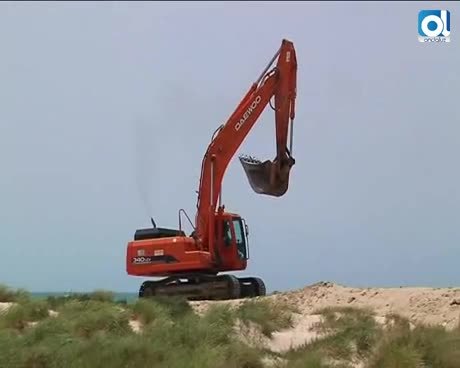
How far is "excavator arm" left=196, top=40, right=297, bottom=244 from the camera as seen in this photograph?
2173 centimetres

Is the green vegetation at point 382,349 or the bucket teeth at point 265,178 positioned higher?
the bucket teeth at point 265,178

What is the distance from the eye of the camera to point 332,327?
16859 mm

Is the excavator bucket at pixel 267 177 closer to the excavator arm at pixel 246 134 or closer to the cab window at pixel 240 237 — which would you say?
the excavator arm at pixel 246 134

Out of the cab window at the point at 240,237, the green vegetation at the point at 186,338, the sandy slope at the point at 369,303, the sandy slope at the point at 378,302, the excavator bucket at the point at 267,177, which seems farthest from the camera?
the cab window at the point at 240,237

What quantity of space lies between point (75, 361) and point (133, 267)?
34.2ft

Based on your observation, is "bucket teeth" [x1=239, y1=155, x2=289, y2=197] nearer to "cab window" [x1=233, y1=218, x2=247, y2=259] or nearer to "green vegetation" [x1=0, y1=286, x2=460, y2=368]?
"cab window" [x1=233, y1=218, x2=247, y2=259]

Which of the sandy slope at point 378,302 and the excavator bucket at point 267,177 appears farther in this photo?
the excavator bucket at point 267,177

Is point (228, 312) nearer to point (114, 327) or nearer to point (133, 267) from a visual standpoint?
point (114, 327)

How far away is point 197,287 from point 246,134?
14.8 ft

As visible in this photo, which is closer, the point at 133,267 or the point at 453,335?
the point at 453,335

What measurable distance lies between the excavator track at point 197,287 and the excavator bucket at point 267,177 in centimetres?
255

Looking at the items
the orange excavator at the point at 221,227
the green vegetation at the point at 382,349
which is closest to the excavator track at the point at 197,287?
the orange excavator at the point at 221,227

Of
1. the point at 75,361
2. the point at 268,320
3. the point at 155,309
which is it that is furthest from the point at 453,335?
the point at 75,361

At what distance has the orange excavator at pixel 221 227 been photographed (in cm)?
2181
